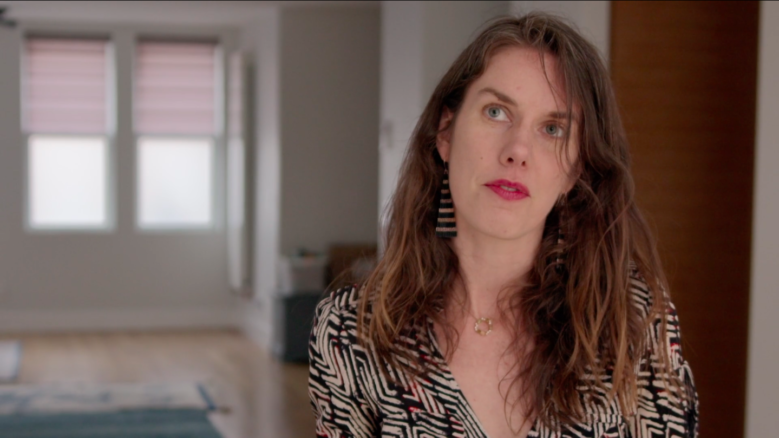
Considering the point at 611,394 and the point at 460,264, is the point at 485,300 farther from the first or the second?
the point at 611,394

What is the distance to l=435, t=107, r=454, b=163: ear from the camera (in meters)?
1.48

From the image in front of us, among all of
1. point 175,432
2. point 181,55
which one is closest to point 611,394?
point 175,432

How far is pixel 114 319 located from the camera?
8.62m

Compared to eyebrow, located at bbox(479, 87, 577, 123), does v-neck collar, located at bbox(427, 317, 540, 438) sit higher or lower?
lower

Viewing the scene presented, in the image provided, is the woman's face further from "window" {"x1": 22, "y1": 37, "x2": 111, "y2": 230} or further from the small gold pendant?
"window" {"x1": 22, "y1": 37, "x2": 111, "y2": 230}

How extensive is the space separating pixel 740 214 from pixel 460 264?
92.7 inches

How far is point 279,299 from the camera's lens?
7.01 meters

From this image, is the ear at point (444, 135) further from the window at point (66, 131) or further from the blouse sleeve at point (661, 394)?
the window at point (66, 131)

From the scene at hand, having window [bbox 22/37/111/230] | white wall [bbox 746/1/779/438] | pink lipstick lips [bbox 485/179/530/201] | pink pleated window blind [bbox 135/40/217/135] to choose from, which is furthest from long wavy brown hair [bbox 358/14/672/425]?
window [bbox 22/37/111/230]

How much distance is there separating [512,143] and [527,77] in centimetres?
10

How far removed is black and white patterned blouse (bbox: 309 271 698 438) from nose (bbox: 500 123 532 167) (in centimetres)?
29

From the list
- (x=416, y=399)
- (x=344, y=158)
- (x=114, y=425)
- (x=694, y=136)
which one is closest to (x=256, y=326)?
(x=344, y=158)

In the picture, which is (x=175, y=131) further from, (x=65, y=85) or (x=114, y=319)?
(x=114, y=319)

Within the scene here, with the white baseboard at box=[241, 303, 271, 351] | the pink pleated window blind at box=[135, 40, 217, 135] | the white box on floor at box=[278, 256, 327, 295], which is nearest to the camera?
the white box on floor at box=[278, 256, 327, 295]
